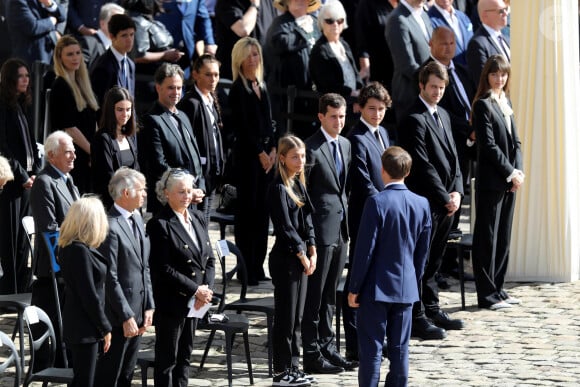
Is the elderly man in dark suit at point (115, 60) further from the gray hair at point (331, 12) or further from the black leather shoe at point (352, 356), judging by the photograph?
the black leather shoe at point (352, 356)

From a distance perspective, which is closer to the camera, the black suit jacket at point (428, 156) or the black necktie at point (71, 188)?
the black necktie at point (71, 188)

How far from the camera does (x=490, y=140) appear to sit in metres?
12.8

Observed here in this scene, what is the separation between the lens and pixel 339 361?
1117 cm

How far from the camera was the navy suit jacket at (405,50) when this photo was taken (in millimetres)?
14203

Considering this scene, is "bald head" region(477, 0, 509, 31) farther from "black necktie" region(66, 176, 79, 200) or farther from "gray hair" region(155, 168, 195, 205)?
"gray hair" region(155, 168, 195, 205)

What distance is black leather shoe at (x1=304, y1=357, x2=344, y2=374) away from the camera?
434 inches

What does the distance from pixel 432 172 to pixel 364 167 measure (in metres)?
0.81

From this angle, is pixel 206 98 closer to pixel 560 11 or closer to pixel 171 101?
pixel 171 101

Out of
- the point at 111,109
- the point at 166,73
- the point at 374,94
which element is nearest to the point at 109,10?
the point at 166,73

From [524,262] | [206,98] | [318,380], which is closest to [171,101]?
[206,98]

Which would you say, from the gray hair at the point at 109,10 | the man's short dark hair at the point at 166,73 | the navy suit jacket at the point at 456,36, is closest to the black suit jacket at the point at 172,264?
the man's short dark hair at the point at 166,73

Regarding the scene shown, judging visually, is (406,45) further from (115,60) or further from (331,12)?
(115,60)

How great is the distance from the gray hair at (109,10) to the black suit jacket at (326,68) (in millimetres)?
2007

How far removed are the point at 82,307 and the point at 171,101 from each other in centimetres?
331
